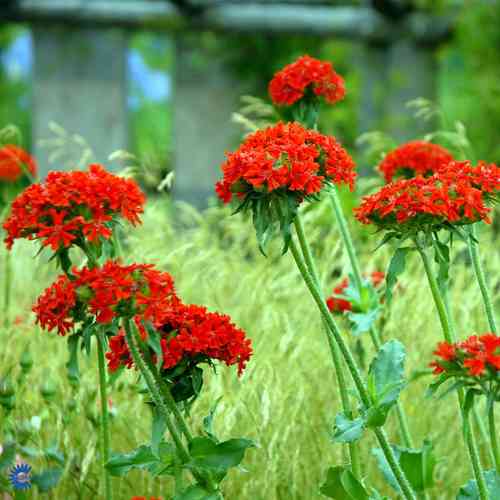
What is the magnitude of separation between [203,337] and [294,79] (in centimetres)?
78

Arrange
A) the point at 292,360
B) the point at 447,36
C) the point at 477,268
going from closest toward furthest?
1. the point at 477,268
2. the point at 292,360
3. the point at 447,36

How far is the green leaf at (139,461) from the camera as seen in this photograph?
5.54ft

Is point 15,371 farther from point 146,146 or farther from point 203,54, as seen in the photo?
point 146,146

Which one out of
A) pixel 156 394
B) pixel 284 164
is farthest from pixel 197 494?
pixel 284 164

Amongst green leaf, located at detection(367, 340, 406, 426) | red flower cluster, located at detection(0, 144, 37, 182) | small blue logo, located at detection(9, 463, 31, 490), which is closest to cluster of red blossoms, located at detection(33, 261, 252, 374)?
green leaf, located at detection(367, 340, 406, 426)

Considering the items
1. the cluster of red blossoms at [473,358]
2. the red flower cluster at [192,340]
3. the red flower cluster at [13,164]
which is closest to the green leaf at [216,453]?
the red flower cluster at [192,340]

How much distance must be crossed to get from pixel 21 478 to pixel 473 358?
97 cm

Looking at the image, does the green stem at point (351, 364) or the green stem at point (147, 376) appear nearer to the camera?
the green stem at point (147, 376)

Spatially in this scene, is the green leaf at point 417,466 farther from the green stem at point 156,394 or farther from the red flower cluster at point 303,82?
the red flower cluster at point 303,82

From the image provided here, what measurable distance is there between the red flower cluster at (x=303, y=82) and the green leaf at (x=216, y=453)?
818 millimetres

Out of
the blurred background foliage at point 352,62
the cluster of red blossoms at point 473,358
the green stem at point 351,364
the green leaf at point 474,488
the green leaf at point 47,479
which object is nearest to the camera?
the cluster of red blossoms at point 473,358

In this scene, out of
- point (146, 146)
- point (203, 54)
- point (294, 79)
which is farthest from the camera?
point (146, 146)

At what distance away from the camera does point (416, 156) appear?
235cm

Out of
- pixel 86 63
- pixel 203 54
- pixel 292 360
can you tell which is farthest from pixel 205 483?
pixel 203 54
